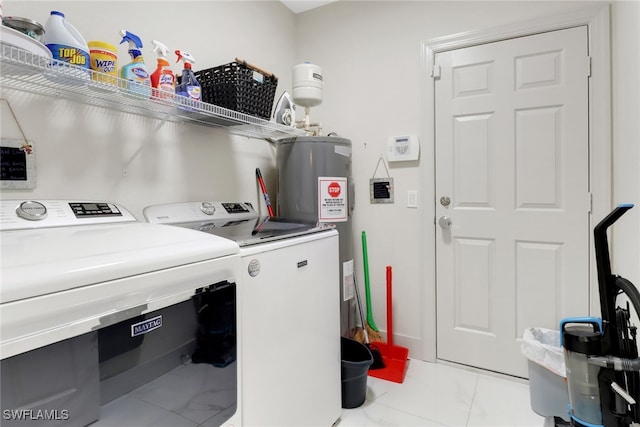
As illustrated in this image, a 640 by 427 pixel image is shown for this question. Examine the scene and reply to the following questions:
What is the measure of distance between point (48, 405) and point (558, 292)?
93.7 inches

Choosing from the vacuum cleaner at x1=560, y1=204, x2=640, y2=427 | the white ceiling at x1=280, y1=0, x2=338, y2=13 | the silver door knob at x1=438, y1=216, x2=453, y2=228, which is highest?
the white ceiling at x1=280, y1=0, x2=338, y2=13

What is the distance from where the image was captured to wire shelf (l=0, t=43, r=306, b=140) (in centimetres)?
96

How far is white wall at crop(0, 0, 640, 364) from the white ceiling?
0.15 ft

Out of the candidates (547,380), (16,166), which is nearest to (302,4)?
(16,166)

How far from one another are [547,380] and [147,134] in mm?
2322

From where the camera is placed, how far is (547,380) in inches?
69.6

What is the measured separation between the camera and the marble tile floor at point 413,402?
919mm

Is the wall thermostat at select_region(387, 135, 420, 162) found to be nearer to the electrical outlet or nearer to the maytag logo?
the electrical outlet

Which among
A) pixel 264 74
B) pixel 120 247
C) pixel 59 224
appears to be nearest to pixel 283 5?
pixel 264 74

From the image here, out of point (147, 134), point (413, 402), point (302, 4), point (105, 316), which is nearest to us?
point (105, 316)

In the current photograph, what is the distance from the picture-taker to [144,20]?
5.22 ft

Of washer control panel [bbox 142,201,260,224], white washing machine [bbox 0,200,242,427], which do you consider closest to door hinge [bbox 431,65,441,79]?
washer control panel [bbox 142,201,260,224]

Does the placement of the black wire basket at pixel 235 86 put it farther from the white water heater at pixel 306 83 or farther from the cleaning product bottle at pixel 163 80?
the white water heater at pixel 306 83

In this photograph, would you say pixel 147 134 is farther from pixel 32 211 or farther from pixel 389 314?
pixel 389 314
